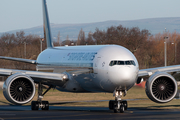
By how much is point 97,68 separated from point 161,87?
13.3 feet

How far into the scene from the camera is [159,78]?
2403 centimetres

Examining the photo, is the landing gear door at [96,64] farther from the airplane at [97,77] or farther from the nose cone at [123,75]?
the nose cone at [123,75]

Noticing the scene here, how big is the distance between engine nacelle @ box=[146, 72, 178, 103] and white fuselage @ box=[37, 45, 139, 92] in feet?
5.95

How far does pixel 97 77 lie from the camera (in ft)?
74.4

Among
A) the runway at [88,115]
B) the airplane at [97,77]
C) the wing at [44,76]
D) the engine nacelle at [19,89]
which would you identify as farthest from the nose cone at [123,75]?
the wing at [44,76]

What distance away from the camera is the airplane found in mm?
21641

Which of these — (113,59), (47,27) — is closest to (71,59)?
(113,59)

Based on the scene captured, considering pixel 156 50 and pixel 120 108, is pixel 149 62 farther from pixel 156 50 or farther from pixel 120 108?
pixel 120 108

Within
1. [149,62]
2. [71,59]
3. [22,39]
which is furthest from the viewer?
[22,39]

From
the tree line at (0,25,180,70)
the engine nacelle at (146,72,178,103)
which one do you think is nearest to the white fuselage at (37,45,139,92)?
the engine nacelle at (146,72,178,103)

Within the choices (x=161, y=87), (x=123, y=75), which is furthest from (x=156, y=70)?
(x=123, y=75)

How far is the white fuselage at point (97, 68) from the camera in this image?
840 inches

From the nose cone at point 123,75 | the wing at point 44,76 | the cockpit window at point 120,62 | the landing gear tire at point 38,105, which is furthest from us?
the landing gear tire at point 38,105

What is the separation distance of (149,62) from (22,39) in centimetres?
4531
